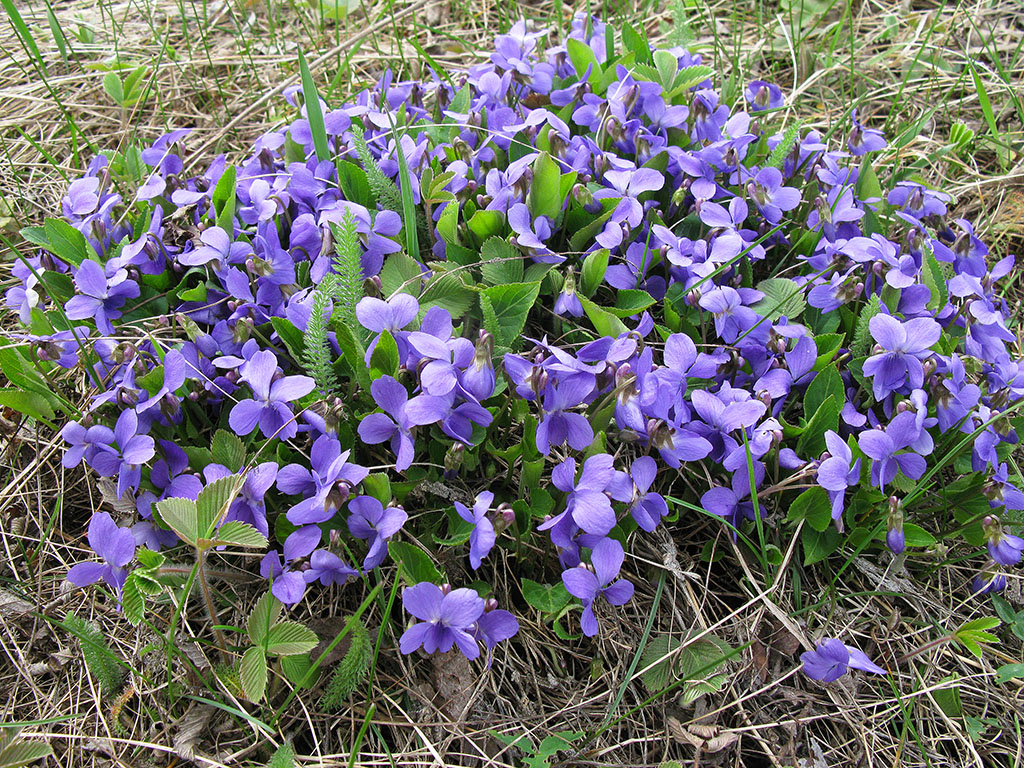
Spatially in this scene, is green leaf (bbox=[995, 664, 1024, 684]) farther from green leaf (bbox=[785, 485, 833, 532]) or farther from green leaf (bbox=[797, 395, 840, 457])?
green leaf (bbox=[797, 395, 840, 457])

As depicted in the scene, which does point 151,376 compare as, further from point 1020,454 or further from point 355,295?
point 1020,454

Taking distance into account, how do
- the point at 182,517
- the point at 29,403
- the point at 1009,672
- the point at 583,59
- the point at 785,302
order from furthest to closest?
the point at 583,59, the point at 785,302, the point at 29,403, the point at 1009,672, the point at 182,517

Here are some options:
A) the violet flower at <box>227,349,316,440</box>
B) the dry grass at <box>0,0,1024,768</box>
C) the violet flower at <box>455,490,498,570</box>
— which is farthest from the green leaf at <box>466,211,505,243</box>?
the dry grass at <box>0,0,1024,768</box>

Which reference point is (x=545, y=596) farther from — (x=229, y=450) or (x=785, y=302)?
(x=785, y=302)

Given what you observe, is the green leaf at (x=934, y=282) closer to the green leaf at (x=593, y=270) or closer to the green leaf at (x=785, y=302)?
the green leaf at (x=785, y=302)

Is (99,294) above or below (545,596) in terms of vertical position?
above

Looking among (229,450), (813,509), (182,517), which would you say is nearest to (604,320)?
(813,509)

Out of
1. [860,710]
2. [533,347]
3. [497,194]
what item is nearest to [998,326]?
[860,710]
